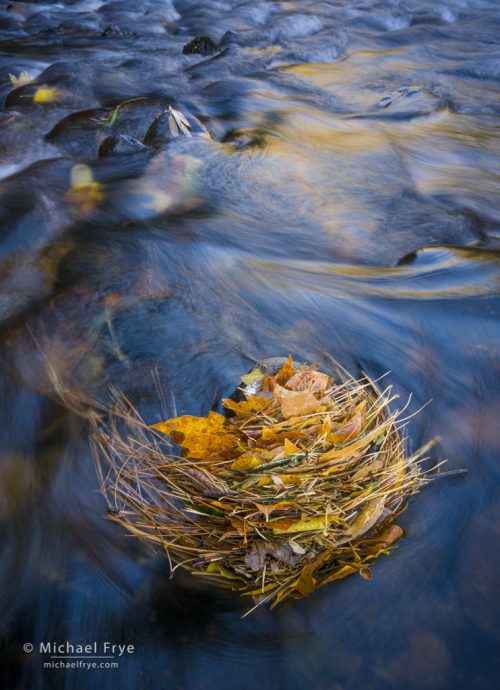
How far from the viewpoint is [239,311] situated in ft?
10.5

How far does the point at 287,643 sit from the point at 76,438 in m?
1.17

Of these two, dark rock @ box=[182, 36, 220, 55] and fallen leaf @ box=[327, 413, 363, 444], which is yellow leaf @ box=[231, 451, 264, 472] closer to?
fallen leaf @ box=[327, 413, 363, 444]

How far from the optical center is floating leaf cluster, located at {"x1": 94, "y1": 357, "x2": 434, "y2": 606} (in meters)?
1.90

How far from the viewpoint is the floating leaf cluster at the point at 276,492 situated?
1903mm

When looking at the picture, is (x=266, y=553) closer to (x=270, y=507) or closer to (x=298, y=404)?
(x=270, y=507)

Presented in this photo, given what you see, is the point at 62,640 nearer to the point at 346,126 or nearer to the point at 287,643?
the point at 287,643

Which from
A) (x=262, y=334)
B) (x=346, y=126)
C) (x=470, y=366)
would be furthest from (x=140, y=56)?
(x=470, y=366)

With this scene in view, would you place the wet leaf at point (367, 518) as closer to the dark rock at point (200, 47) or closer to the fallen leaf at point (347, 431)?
the fallen leaf at point (347, 431)

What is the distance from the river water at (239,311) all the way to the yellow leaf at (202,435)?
39 cm

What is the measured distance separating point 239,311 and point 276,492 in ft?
4.81

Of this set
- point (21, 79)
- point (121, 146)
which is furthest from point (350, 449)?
point (21, 79)

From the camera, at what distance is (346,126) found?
19.2ft

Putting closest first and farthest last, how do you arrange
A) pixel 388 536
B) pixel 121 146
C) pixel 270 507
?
1. pixel 270 507
2. pixel 388 536
3. pixel 121 146

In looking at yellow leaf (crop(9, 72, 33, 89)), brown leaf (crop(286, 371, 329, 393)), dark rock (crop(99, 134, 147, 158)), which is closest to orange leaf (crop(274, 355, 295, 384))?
brown leaf (crop(286, 371, 329, 393))
